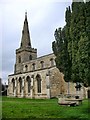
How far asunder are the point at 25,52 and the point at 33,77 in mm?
19255

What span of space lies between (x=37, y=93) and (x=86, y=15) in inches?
1306

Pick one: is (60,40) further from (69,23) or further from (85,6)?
(85,6)

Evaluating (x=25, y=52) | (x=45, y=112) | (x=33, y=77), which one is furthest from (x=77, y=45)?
(x=25, y=52)

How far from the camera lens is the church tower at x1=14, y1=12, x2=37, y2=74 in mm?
64250

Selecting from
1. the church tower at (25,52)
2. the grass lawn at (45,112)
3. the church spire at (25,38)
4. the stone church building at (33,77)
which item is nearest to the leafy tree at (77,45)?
the grass lawn at (45,112)

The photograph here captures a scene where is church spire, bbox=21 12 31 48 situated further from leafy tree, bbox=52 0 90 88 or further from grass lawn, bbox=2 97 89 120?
leafy tree, bbox=52 0 90 88

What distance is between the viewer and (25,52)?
211 ft

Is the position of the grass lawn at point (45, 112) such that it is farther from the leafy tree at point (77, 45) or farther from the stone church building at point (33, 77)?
the stone church building at point (33, 77)

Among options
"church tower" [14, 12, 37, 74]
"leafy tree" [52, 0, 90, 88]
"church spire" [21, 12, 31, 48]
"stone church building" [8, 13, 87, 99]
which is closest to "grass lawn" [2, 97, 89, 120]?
"leafy tree" [52, 0, 90, 88]

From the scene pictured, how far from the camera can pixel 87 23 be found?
1358cm

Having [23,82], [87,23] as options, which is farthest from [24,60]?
[87,23]

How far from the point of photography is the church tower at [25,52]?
64250 mm

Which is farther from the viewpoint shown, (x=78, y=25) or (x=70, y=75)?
(x=70, y=75)

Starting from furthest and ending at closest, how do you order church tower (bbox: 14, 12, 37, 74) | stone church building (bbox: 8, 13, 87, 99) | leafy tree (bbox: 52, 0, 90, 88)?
church tower (bbox: 14, 12, 37, 74)
stone church building (bbox: 8, 13, 87, 99)
leafy tree (bbox: 52, 0, 90, 88)
